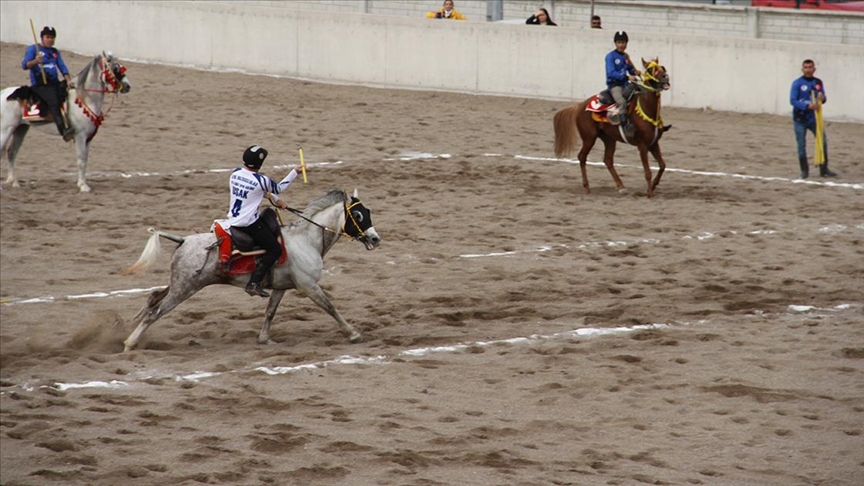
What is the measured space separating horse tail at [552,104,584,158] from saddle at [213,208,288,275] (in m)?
9.64

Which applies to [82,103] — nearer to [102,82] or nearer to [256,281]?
[102,82]

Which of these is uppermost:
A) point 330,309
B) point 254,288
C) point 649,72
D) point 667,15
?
point 667,15

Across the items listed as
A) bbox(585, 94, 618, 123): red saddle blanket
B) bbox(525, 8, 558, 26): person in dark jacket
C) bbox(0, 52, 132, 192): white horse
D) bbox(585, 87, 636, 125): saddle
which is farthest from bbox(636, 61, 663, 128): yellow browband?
bbox(525, 8, 558, 26): person in dark jacket

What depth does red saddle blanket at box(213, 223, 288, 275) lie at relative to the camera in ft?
41.0

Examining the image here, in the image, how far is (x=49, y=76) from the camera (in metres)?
20.6

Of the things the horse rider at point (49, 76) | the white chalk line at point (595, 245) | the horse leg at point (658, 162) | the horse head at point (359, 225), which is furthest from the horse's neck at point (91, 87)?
the horse head at point (359, 225)

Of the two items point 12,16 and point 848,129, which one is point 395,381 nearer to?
point 848,129

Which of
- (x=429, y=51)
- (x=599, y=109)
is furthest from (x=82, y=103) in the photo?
(x=429, y=51)

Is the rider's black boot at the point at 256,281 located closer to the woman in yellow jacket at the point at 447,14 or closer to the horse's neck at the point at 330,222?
the horse's neck at the point at 330,222

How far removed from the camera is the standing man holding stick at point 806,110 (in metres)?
21.8

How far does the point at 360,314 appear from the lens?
46.5 ft

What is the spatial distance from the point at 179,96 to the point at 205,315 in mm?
16603

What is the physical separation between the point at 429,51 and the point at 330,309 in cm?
1861

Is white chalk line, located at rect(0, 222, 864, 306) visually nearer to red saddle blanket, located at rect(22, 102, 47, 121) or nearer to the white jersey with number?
the white jersey with number
